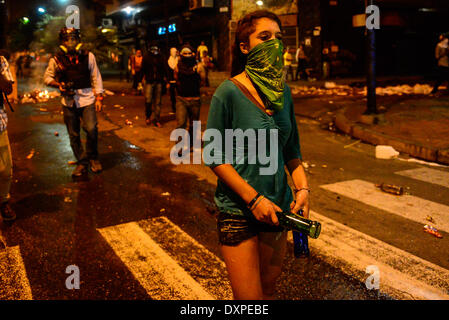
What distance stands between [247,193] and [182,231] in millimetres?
2709

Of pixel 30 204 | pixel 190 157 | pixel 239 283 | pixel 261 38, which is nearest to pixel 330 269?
pixel 239 283

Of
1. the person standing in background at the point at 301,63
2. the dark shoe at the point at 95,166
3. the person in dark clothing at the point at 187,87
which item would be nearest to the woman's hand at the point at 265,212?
the dark shoe at the point at 95,166

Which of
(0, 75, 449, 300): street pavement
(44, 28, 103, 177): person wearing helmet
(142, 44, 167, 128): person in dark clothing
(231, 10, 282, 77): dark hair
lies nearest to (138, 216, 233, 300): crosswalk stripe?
(0, 75, 449, 300): street pavement

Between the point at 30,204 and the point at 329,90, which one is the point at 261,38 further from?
the point at 329,90

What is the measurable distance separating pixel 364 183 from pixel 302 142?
313 centimetres

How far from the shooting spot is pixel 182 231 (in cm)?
464

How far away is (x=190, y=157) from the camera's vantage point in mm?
8070

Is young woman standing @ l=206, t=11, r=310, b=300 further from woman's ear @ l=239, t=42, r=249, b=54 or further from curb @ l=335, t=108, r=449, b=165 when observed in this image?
curb @ l=335, t=108, r=449, b=165

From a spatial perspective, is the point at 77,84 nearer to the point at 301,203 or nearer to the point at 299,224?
the point at 301,203

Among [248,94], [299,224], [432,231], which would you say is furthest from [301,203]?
[432,231]

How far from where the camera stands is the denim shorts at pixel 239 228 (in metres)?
2.17

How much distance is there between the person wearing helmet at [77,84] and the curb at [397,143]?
5.88 meters

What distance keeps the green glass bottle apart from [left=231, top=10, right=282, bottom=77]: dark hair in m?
0.86

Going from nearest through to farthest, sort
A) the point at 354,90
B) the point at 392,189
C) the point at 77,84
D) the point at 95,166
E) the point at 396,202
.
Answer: the point at 396,202 → the point at 392,189 → the point at 77,84 → the point at 95,166 → the point at 354,90
